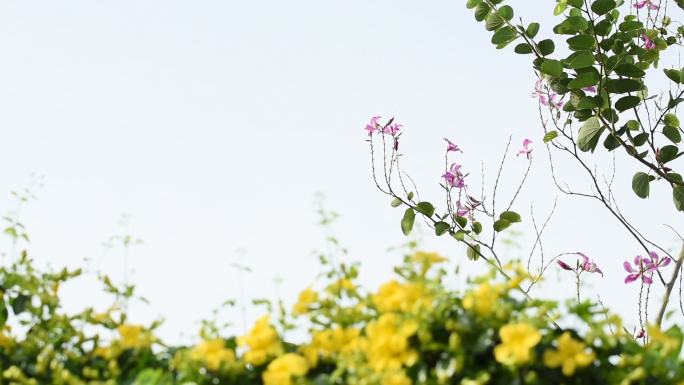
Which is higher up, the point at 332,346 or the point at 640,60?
the point at 640,60

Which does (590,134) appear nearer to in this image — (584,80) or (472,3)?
(584,80)

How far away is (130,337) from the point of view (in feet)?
6.66

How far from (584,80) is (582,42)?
16cm

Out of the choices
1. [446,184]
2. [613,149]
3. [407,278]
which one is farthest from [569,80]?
[407,278]

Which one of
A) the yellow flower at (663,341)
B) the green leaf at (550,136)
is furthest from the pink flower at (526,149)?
the yellow flower at (663,341)

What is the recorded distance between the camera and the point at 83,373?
205 centimetres

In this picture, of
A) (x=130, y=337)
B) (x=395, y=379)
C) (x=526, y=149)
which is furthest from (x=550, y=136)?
(x=395, y=379)

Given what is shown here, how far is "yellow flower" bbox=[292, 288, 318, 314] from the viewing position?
1920 mm

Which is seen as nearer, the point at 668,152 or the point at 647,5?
the point at 668,152

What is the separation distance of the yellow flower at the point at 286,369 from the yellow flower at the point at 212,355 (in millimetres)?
112

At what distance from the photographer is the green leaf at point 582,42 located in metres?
4.05

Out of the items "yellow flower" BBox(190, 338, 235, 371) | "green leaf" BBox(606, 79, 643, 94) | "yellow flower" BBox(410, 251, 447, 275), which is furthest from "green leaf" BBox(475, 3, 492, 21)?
"yellow flower" BBox(190, 338, 235, 371)

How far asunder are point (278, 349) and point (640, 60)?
10.1ft

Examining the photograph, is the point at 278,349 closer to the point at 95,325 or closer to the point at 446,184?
the point at 95,325
